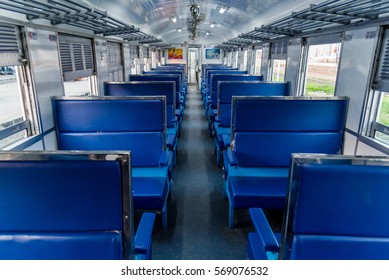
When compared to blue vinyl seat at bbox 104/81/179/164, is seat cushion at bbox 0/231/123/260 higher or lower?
lower

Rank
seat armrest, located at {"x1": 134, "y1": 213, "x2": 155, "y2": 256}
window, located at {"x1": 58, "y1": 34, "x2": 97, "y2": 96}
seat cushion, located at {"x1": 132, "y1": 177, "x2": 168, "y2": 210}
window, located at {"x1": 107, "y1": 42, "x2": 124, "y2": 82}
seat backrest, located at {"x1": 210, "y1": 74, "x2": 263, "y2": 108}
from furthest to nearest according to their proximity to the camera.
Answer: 1. window, located at {"x1": 107, "y1": 42, "x2": 124, "y2": 82}
2. seat backrest, located at {"x1": 210, "y1": 74, "x2": 263, "y2": 108}
3. window, located at {"x1": 58, "y1": 34, "x2": 97, "y2": 96}
4. seat cushion, located at {"x1": 132, "y1": 177, "x2": 168, "y2": 210}
5. seat armrest, located at {"x1": 134, "y1": 213, "x2": 155, "y2": 256}

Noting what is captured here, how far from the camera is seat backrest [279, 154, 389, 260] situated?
115 cm

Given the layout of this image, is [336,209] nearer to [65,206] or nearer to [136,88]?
[65,206]

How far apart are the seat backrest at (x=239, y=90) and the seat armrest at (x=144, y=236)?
3.35 metres

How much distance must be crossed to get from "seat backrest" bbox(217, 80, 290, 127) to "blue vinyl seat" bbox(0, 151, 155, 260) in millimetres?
3840

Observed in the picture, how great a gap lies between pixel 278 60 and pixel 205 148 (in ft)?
11.4

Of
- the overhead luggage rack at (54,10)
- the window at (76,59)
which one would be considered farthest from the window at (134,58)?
the overhead luggage rack at (54,10)

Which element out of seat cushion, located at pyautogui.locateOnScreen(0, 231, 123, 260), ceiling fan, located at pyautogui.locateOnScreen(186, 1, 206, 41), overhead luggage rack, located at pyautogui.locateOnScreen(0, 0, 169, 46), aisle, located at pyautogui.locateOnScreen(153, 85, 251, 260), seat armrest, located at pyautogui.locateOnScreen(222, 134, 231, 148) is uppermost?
ceiling fan, located at pyautogui.locateOnScreen(186, 1, 206, 41)

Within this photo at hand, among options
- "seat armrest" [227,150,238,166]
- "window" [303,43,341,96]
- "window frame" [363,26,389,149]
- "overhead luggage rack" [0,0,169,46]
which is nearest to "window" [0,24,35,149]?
"overhead luggage rack" [0,0,169,46]

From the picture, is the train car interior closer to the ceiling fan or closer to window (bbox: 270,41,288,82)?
window (bbox: 270,41,288,82)

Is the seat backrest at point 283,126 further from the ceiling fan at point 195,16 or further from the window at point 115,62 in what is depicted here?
the ceiling fan at point 195,16

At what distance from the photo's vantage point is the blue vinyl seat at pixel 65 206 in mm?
1146

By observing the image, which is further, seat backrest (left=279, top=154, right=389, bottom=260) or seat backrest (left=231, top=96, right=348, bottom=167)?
seat backrest (left=231, top=96, right=348, bottom=167)
